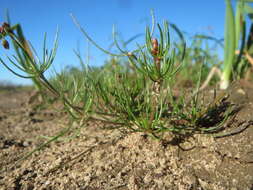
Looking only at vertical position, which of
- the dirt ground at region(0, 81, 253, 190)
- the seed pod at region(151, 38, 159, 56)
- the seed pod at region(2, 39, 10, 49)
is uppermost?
the seed pod at region(151, 38, 159, 56)

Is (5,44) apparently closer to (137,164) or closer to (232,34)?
(137,164)

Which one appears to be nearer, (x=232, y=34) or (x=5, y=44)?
(x=5, y=44)

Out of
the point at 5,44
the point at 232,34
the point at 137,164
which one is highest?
the point at 232,34

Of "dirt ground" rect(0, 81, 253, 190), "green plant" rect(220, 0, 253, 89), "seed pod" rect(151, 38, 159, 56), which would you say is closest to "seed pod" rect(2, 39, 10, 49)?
"dirt ground" rect(0, 81, 253, 190)

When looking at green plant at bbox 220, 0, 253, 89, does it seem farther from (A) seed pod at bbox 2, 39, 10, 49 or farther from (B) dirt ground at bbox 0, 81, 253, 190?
(A) seed pod at bbox 2, 39, 10, 49

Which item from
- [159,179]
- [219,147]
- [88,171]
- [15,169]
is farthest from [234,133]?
[15,169]

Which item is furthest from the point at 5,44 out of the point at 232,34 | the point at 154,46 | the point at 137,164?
the point at 232,34

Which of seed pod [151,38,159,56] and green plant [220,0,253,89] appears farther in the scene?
green plant [220,0,253,89]

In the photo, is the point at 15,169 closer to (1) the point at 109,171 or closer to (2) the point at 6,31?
(1) the point at 109,171
